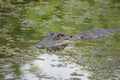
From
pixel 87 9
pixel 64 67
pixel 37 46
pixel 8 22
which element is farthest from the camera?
pixel 87 9

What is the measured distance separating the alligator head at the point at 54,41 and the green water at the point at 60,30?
27cm

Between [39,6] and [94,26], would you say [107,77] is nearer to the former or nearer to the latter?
[94,26]

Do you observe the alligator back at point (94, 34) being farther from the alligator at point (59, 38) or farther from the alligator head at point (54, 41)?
the alligator head at point (54, 41)

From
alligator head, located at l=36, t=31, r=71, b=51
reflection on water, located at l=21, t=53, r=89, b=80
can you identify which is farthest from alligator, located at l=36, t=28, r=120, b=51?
reflection on water, located at l=21, t=53, r=89, b=80

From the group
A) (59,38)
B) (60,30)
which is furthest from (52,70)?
(60,30)

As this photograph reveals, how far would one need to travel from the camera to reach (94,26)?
16.6 m

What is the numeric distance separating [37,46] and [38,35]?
2.08m

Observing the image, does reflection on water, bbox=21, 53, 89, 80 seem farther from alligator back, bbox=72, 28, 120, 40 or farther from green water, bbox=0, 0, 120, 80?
alligator back, bbox=72, 28, 120, 40

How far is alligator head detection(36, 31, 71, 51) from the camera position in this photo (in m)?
11.7

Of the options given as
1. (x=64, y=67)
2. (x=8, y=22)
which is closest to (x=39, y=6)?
(x=8, y=22)

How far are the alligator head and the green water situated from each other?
268mm

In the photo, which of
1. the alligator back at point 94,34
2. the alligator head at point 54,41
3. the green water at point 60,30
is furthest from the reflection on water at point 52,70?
the alligator back at point 94,34

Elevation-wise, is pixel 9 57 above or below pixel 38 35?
below

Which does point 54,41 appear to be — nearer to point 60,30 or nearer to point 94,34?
point 94,34
